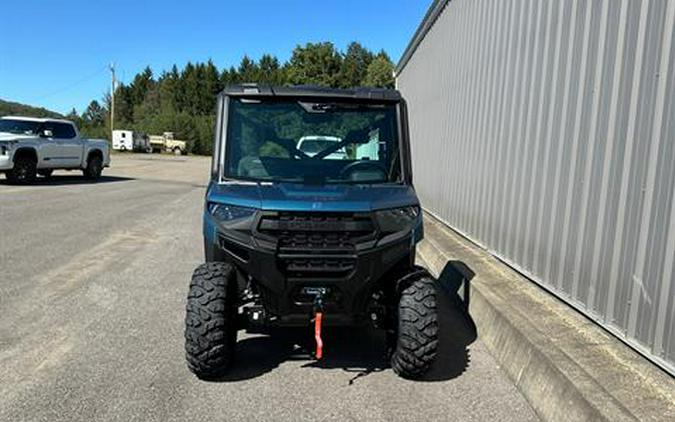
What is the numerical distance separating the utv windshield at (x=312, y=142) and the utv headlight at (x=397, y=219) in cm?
51

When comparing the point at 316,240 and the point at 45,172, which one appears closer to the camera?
the point at 316,240

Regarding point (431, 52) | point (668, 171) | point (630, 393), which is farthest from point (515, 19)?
point (431, 52)

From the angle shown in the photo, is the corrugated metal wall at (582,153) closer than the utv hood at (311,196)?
Yes

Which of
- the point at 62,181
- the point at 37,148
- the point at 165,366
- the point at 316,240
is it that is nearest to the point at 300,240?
the point at 316,240

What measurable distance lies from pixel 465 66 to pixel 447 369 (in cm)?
698

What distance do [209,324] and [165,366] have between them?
0.73 m

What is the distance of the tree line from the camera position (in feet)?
281

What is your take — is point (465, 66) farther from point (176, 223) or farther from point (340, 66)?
point (340, 66)

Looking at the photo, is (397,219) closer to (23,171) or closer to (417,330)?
(417,330)

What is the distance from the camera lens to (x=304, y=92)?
553cm

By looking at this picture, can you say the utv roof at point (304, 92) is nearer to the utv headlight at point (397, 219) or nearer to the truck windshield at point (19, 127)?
the utv headlight at point (397, 219)

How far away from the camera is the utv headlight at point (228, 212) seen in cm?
490

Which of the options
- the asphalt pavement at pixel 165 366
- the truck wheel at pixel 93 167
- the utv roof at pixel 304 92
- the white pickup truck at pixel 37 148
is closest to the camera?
the asphalt pavement at pixel 165 366

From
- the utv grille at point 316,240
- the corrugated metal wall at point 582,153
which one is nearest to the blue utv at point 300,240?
the utv grille at point 316,240
